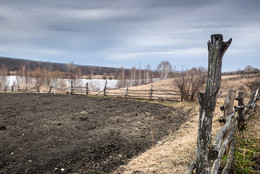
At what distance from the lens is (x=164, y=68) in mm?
54438

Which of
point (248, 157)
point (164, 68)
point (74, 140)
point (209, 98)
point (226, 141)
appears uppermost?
point (164, 68)

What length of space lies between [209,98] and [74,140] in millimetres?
4263

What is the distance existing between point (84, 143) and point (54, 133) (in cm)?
128

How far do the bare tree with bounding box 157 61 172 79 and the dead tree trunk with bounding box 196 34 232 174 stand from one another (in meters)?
49.4

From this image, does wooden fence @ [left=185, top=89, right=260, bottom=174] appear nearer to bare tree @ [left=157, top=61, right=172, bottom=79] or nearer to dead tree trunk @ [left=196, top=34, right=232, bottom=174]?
dead tree trunk @ [left=196, top=34, right=232, bottom=174]

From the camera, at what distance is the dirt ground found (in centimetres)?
372

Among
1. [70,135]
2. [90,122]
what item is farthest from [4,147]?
[90,122]

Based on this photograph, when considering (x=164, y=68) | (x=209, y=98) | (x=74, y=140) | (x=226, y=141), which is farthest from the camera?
(x=164, y=68)

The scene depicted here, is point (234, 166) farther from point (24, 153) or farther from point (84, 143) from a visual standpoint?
point (24, 153)

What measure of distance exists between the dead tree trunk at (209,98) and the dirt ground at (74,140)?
2.27 metres

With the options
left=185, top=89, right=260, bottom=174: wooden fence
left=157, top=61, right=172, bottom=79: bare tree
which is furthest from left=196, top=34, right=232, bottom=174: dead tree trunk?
left=157, top=61, right=172, bottom=79: bare tree

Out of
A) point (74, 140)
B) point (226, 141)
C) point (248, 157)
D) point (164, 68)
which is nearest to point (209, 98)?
point (226, 141)

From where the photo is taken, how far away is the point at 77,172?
11.4 feet

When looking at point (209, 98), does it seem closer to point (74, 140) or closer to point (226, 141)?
point (226, 141)
